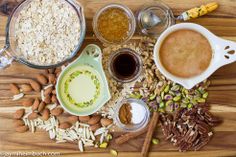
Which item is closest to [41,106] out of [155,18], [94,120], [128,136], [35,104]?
[35,104]

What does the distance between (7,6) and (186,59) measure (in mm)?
531

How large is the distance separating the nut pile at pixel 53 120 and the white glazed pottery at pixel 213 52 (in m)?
0.23

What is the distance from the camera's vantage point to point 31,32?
4.75 feet

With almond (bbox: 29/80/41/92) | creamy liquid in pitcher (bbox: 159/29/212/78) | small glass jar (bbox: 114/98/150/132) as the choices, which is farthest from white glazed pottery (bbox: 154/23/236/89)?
almond (bbox: 29/80/41/92)

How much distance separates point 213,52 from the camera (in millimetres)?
1456

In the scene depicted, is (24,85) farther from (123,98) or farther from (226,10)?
(226,10)

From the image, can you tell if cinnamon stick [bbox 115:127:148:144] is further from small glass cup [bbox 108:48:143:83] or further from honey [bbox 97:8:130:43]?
honey [bbox 97:8:130:43]

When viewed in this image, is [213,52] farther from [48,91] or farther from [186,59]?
[48,91]

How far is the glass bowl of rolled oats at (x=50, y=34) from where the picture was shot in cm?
145

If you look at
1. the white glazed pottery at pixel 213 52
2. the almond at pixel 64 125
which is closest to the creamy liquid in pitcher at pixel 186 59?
the white glazed pottery at pixel 213 52

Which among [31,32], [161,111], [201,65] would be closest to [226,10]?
[201,65]

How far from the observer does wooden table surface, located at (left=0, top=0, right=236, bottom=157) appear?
1497 mm

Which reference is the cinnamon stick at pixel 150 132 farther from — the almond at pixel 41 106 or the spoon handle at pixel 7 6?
the spoon handle at pixel 7 6

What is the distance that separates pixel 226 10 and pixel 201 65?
0.62 feet
